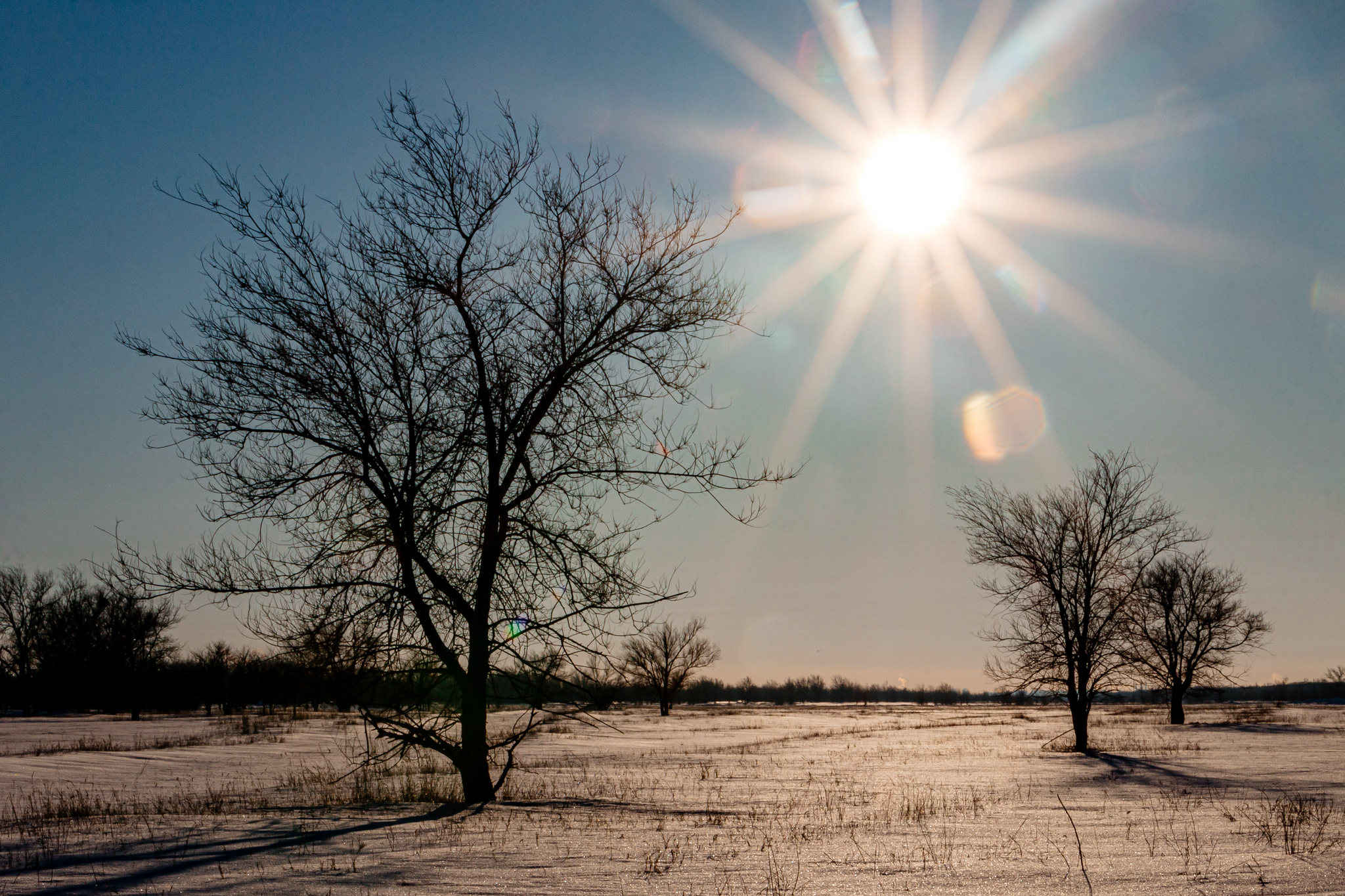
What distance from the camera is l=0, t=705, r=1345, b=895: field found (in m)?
6.64

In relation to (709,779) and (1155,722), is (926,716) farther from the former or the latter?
(709,779)

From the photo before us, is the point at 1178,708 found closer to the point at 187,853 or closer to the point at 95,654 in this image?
the point at 187,853

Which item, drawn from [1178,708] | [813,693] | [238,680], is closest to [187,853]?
[238,680]

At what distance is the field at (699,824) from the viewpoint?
6.64 meters

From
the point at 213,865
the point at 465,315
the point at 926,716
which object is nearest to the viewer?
the point at 213,865

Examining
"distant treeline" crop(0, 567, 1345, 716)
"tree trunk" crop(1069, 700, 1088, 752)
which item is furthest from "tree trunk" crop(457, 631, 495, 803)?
"tree trunk" crop(1069, 700, 1088, 752)

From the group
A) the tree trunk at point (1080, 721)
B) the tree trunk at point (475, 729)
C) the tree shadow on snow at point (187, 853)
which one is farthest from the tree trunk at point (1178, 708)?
the tree shadow on snow at point (187, 853)

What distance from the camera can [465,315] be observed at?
11.9m

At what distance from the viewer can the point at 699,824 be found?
32.6ft

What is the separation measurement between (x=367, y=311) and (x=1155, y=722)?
4182 cm

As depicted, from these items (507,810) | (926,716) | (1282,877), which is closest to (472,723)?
(507,810)

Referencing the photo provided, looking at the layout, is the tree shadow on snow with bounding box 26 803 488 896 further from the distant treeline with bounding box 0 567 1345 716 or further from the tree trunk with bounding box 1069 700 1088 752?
the tree trunk with bounding box 1069 700 1088 752

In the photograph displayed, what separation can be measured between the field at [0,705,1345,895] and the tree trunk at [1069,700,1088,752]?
845mm

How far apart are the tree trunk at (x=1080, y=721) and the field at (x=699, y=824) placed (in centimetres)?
84
